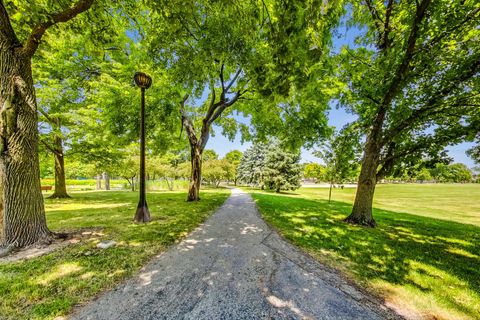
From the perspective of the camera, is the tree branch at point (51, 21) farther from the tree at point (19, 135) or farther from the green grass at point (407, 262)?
the green grass at point (407, 262)

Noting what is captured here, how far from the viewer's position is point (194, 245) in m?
4.21

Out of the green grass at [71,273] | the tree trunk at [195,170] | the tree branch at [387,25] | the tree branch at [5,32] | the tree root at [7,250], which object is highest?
the tree branch at [387,25]

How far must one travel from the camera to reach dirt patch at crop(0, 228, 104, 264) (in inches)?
127

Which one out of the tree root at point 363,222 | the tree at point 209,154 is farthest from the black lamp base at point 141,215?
the tree at point 209,154

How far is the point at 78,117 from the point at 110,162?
150 inches

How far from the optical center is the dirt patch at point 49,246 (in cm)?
322

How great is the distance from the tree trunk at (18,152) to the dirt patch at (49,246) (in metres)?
0.19

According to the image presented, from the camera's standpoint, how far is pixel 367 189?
644 centimetres

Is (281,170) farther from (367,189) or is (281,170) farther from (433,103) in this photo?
(433,103)

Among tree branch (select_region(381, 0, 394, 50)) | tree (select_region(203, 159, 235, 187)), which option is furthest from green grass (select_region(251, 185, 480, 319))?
tree (select_region(203, 159, 235, 187))

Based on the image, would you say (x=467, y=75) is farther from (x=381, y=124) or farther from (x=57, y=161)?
(x=57, y=161)

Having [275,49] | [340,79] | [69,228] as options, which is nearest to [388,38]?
[340,79]

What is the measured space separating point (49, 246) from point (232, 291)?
399 cm

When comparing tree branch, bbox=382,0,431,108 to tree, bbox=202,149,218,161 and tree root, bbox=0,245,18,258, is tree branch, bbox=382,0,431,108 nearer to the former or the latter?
tree root, bbox=0,245,18,258
